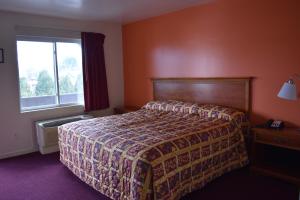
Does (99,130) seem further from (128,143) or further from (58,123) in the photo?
(58,123)

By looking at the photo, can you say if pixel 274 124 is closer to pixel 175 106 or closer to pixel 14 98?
pixel 175 106

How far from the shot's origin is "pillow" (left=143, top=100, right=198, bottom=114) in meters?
3.51

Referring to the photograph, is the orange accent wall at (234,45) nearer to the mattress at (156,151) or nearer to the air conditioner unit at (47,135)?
the mattress at (156,151)

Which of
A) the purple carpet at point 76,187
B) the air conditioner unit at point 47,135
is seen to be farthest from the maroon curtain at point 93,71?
the purple carpet at point 76,187

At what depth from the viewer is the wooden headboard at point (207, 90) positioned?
10.8 feet

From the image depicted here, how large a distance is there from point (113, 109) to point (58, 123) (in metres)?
1.32

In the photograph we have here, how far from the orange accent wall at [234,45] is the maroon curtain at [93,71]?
824 millimetres

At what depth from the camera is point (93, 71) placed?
462 centimetres

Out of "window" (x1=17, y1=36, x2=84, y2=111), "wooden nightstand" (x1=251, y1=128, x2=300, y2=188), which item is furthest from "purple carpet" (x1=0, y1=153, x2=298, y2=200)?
"window" (x1=17, y1=36, x2=84, y2=111)

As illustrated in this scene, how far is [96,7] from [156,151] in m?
2.56

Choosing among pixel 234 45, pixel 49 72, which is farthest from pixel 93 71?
pixel 234 45

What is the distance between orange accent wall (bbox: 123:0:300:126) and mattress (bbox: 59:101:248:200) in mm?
532

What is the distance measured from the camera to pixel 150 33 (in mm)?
4531

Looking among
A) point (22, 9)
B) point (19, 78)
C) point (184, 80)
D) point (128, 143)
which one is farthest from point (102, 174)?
point (22, 9)
